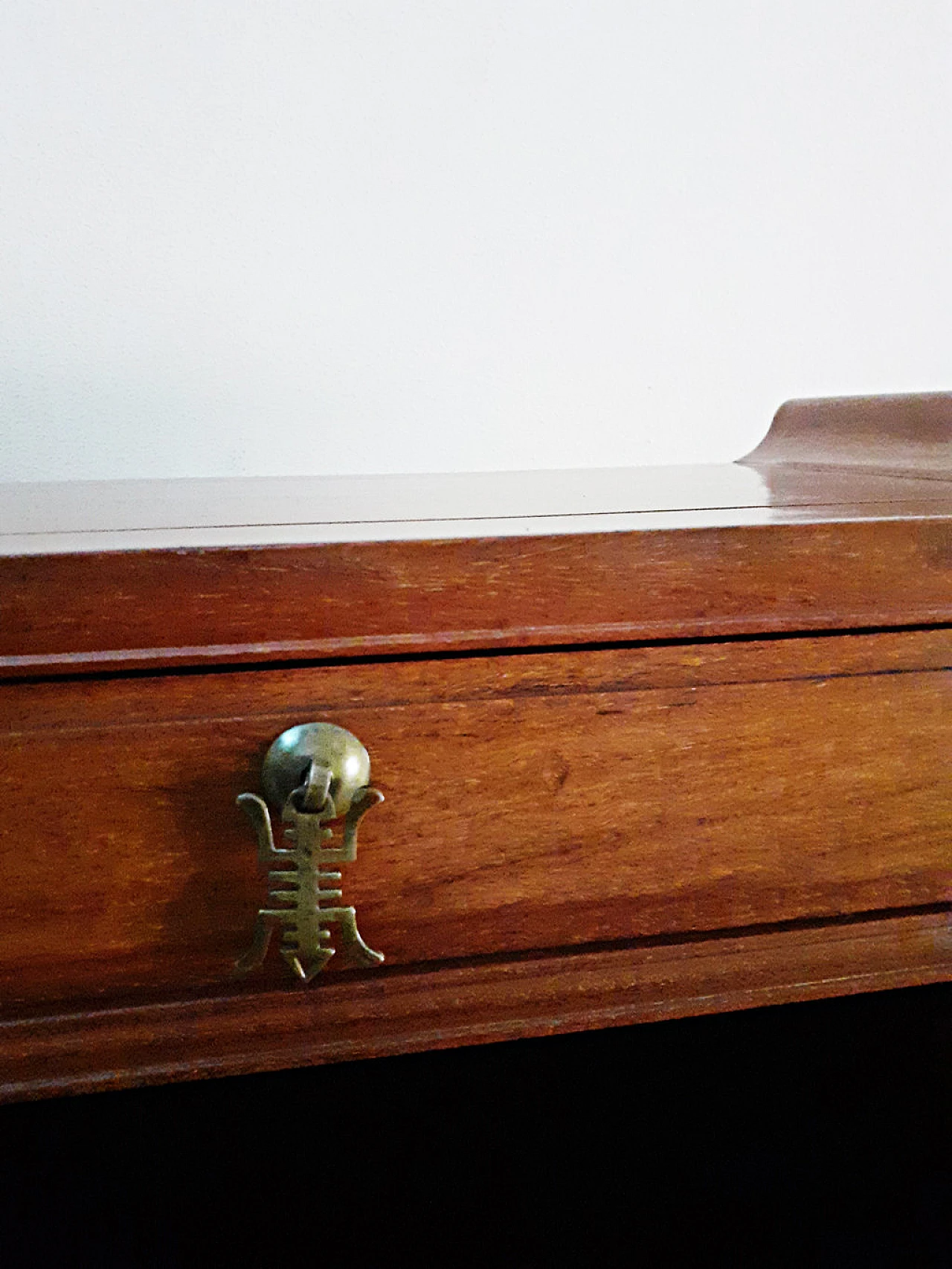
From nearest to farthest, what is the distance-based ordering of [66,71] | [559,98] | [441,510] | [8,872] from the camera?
[8,872], [441,510], [66,71], [559,98]

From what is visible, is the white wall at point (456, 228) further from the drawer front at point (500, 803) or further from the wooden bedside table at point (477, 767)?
the drawer front at point (500, 803)

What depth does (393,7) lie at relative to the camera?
0.96 meters

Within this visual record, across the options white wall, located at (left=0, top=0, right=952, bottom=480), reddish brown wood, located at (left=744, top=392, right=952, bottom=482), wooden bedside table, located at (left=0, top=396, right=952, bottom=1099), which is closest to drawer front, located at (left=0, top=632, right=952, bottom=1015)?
wooden bedside table, located at (left=0, top=396, right=952, bottom=1099)

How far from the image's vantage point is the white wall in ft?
3.05

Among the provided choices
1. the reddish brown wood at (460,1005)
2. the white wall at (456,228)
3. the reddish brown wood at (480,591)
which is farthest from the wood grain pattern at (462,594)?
the white wall at (456,228)

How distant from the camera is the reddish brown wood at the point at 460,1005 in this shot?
45cm

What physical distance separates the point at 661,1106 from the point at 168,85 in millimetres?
898

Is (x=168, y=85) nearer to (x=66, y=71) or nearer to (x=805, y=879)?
(x=66, y=71)

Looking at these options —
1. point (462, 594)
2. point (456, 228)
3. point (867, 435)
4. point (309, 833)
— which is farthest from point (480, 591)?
point (456, 228)

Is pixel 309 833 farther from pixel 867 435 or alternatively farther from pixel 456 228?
pixel 456 228

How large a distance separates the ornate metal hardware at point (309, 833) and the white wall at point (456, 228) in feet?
2.04

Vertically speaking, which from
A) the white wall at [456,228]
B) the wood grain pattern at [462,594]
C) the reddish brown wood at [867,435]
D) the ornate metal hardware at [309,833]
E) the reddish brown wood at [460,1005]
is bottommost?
the reddish brown wood at [460,1005]

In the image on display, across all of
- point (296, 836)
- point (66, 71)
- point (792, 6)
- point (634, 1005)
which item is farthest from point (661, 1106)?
point (792, 6)

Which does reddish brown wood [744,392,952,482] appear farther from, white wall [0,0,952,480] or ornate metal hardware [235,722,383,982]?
ornate metal hardware [235,722,383,982]
